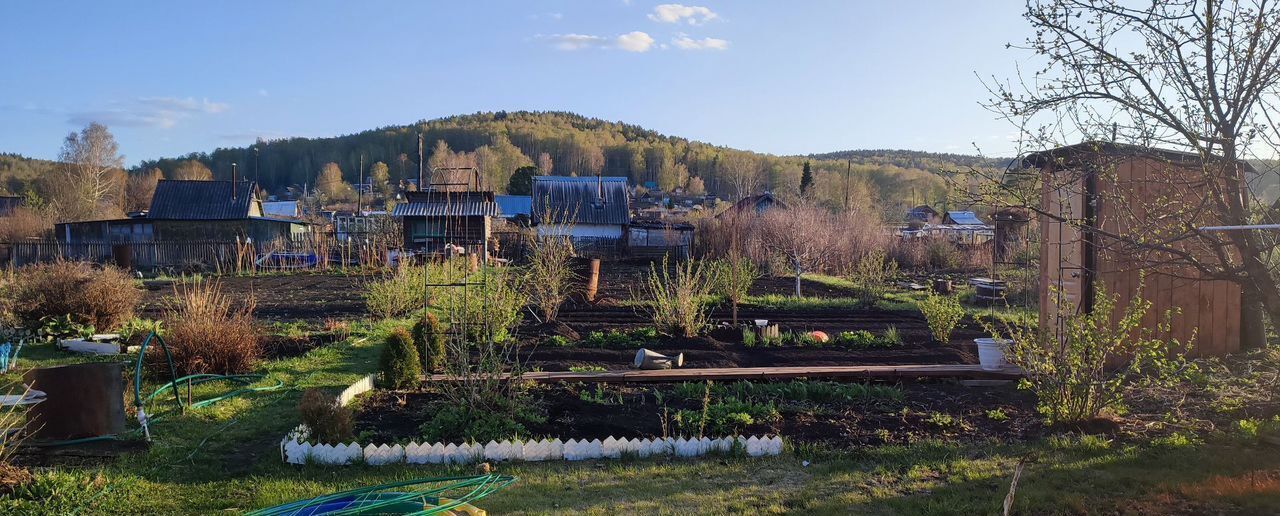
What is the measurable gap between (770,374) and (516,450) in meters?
3.08

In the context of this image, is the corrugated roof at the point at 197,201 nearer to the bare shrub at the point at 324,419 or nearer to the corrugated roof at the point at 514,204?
the corrugated roof at the point at 514,204

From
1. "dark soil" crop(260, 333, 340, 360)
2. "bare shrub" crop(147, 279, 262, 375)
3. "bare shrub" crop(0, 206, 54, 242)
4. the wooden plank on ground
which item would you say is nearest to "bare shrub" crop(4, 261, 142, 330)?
"dark soil" crop(260, 333, 340, 360)

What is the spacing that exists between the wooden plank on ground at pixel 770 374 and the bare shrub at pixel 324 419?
1.91 meters

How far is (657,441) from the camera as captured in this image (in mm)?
5125

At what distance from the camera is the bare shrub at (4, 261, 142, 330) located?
9906 mm

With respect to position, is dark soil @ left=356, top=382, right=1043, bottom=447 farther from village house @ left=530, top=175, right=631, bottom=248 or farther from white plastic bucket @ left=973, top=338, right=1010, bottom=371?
village house @ left=530, top=175, right=631, bottom=248

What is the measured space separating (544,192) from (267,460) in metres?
35.0

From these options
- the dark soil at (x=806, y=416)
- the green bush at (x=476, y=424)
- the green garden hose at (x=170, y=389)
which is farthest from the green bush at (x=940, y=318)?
the green garden hose at (x=170, y=389)

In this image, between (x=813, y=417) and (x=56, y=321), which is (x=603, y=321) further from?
(x=56, y=321)

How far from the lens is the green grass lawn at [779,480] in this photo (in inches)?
159

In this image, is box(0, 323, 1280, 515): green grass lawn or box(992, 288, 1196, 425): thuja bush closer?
box(0, 323, 1280, 515): green grass lawn

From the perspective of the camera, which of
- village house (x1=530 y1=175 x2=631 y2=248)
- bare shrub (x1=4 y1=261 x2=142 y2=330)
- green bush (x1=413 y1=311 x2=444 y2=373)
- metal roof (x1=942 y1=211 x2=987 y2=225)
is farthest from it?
metal roof (x1=942 y1=211 x2=987 y2=225)

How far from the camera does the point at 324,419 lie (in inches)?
202

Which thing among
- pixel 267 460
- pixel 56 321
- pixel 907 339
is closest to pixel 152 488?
pixel 267 460
